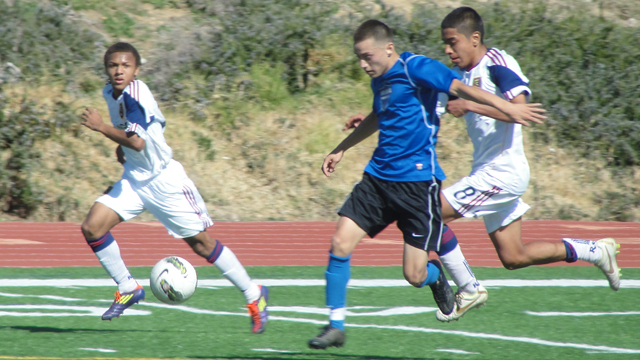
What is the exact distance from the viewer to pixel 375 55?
15.7 ft

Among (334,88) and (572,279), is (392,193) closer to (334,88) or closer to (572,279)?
(572,279)

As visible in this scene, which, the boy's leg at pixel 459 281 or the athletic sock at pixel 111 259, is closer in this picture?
the boy's leg at pixel 459 281

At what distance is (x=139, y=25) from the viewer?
682 inches

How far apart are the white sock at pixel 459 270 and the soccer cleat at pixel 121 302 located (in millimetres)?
2165

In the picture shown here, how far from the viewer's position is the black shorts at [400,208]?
4.81 metres

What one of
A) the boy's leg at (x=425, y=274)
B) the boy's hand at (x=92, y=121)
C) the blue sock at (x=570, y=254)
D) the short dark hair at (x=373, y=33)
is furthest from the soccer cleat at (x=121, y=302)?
the blue sock at (x=570, y=254)

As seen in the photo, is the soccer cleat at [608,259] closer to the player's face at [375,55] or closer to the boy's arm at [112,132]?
the player's face at [375,55]

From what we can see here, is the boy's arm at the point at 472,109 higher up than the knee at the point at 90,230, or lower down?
higher up

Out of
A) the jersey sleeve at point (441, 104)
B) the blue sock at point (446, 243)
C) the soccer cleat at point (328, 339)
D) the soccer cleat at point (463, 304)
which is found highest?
the jersey sleeve at point (441, 104)

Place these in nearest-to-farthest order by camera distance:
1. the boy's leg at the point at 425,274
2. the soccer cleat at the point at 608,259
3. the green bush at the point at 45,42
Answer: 1. the boy's leg at the point at 425,274
2. the soccer cleat at the point at 608,259
3. the green bush at the point at 45,42

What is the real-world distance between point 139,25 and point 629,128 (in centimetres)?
1026

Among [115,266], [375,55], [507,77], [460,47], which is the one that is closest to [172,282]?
[115,266]

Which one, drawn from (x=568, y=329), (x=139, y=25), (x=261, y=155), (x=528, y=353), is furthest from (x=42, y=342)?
(x=139, y=25)

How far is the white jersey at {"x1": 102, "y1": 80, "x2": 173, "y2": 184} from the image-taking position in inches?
220
